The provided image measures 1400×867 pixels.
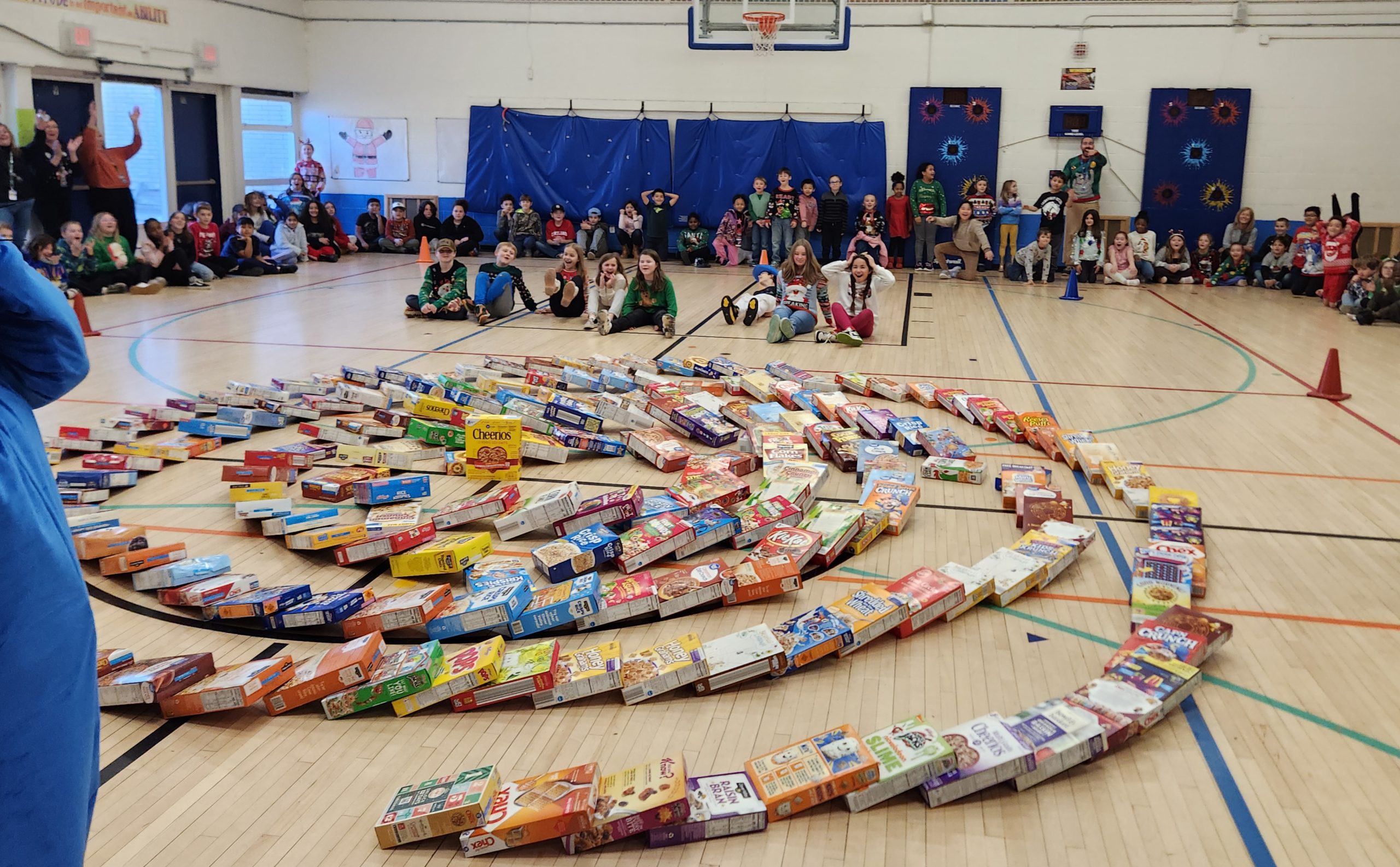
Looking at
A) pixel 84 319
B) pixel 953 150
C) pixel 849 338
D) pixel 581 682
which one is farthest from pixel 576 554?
pixel 953 150

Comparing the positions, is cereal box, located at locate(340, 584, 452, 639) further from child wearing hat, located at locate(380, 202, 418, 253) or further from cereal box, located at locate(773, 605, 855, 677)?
child wearing hat, located at locate(380, 202, 418, 253)

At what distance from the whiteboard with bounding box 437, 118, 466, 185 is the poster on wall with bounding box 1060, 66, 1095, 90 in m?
9.64

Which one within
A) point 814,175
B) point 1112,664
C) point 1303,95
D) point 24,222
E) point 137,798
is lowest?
point 137,798

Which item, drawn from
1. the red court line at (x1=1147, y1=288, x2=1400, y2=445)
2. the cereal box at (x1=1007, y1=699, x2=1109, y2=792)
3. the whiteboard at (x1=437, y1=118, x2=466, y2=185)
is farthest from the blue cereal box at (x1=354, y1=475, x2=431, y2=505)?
the whiteboard at (x1=437, y1=118, x2=466, y2=185)

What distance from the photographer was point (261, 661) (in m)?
3.41

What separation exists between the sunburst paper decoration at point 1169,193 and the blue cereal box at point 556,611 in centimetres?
1489

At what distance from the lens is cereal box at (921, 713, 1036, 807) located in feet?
9.39

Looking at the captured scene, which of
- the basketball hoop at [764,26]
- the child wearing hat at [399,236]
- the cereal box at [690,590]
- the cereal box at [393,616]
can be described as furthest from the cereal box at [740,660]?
the child wearing hat at [399,236]

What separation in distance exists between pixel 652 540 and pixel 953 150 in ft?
45.0

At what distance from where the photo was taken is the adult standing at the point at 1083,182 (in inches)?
622

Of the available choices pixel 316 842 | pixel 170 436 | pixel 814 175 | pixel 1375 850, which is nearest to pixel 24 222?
pixel 170 436

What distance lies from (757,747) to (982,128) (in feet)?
49.1

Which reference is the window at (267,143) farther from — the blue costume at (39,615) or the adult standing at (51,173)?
the blue costume at (39,615)

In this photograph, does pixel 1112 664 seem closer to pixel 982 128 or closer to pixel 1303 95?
pixel 982 128
